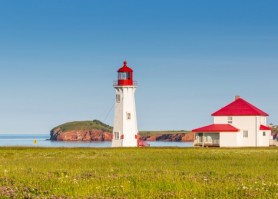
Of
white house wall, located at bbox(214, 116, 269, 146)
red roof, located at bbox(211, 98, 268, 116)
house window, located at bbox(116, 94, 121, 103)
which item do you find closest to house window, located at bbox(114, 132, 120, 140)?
house window, located at bbox(116, 94, 121, 103)

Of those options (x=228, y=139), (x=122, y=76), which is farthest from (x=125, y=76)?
(x=228, y=139)

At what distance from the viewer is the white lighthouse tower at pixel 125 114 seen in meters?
87.7

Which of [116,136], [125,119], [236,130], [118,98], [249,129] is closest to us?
[125,119]

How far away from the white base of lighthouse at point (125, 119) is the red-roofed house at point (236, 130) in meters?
12.8

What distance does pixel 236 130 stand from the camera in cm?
9412

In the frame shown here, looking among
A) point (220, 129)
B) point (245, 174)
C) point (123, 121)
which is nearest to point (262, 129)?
point (220, 129)

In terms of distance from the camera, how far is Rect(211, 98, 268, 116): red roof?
9544cm

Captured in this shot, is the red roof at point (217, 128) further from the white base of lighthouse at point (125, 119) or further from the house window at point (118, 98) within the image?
the house window at point (118, 98)

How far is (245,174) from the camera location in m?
28.5

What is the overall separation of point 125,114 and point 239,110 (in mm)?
19786

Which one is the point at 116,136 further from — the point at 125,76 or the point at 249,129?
the point at 249,129

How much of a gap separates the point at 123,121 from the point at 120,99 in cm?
335

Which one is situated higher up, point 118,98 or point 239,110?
point 118,98

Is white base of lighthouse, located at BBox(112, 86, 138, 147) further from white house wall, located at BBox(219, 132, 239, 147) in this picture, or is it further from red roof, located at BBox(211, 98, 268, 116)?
red roof, located at BBox(211, 98, 268, 116)
